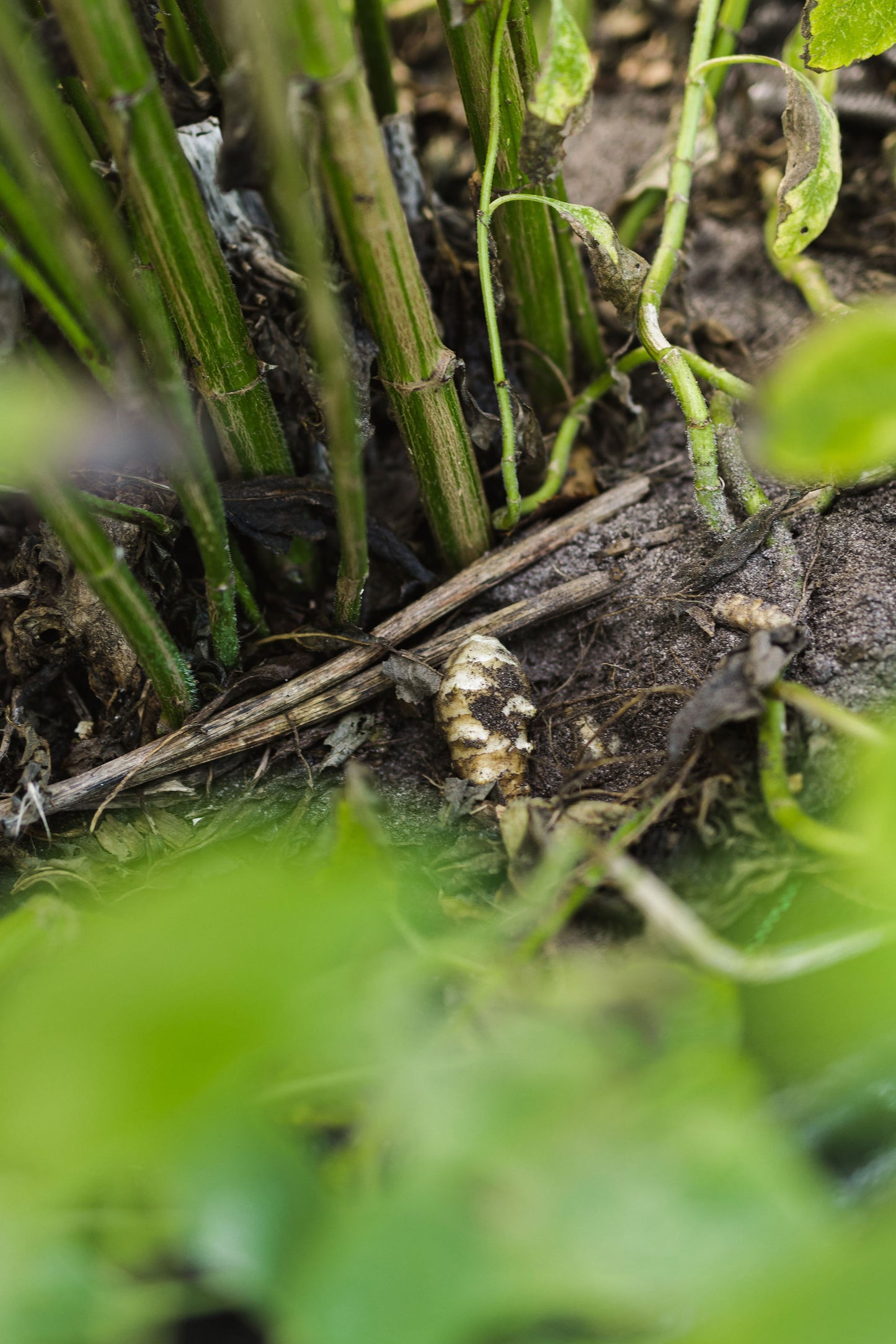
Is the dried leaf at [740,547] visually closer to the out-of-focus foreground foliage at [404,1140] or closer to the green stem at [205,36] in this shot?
the out-of-focus foreground foliage at [404,1140]

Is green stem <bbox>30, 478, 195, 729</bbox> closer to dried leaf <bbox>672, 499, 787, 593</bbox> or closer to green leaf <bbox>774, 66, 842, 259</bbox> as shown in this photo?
dried leaf <bbox>672, 499, 787, 593</bbox>

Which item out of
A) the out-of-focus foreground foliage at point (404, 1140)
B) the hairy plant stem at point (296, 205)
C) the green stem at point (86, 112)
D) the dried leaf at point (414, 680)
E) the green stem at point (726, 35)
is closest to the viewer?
the out-of-focus foreground foliage at point (404, 1140)

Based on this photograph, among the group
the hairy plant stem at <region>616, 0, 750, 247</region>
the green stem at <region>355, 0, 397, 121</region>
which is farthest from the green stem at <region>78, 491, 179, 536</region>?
the hairy plant stem at <region>616, 0, 750, 247</region>

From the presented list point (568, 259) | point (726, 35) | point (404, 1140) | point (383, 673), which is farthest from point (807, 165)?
point (404, 1140)

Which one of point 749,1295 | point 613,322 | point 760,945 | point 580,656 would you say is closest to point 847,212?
point 613,322

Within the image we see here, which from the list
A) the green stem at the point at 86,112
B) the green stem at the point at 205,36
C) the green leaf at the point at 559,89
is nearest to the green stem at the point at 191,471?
the green stem at the point at 86,112

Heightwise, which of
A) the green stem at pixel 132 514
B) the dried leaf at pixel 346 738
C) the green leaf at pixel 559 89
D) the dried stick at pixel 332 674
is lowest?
the dried leaf at pixel 346 738

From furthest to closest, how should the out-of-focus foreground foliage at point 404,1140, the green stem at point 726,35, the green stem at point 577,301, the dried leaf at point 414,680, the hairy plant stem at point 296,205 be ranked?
the green stem at point 726,35
the green stem at point 577,301
the dried leaf at point 414,680
the hairy plant stem at point 296,205
the out-of-focus foreground foliage at point 404,1140
